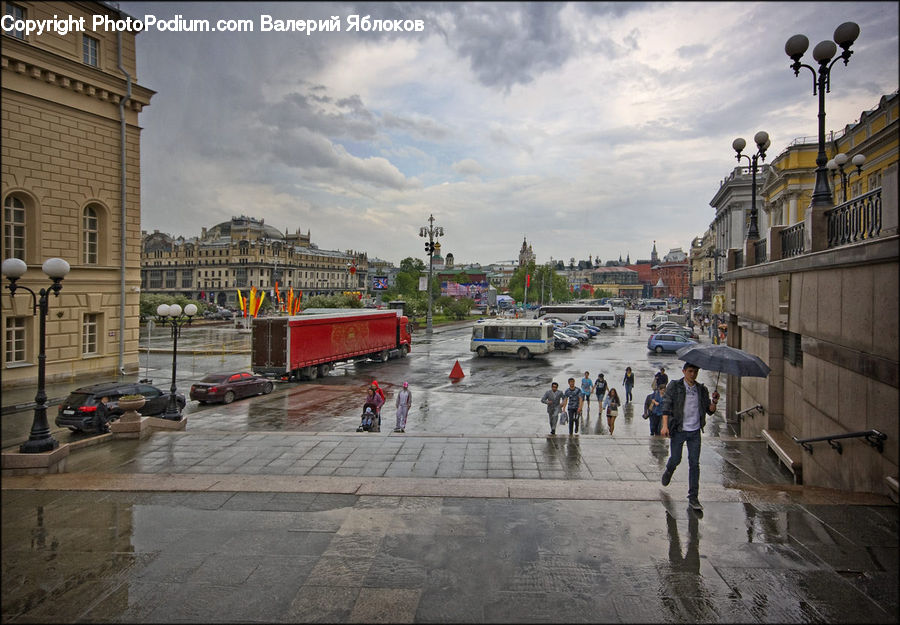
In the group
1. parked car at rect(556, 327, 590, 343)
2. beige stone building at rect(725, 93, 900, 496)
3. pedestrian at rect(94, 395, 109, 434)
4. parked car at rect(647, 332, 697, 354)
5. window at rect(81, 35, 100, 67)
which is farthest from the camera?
parked car at rect(556, 327, 590, 343)

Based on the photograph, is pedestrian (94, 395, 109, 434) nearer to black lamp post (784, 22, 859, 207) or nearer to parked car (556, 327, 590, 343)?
black lamp post (784, 22, 859, 207)

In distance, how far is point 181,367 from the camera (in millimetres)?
31453

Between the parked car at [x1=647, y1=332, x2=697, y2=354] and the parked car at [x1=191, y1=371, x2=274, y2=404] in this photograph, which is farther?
the parked car at [x1=647, y1=332, x2=697, y2=354]

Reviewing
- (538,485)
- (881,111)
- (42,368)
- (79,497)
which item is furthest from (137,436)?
(881,111)

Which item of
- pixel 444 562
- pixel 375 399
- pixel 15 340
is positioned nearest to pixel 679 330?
pixel 375 399

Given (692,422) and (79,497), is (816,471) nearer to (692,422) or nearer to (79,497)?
(692,422)

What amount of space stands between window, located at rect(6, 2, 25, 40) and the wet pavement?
1809 centimetres

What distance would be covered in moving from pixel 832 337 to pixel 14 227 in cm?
2531

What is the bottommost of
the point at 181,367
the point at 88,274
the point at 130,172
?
the point at 181,367

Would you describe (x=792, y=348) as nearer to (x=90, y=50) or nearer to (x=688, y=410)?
(x=688, y=410)

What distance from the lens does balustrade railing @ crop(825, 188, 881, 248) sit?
766 cm

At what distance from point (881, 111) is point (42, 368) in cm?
3597

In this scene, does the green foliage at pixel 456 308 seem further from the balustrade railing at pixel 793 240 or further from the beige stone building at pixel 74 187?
the balustrade railing at pixel 793 240

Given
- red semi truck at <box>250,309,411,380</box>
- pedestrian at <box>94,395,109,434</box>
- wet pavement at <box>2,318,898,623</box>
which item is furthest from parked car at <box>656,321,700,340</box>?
pedestrian at <box>94,395,109,434</box>
